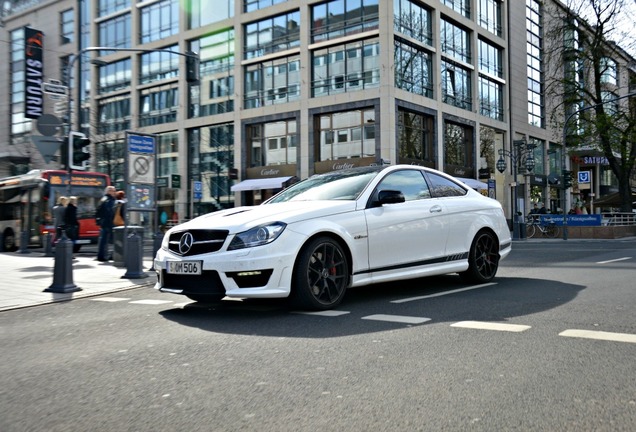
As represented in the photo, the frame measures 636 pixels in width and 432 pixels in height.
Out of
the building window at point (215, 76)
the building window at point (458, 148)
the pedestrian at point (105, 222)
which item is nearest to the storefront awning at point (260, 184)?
the building window at point (215, 76)

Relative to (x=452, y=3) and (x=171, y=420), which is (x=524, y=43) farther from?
(x=171, y=420)

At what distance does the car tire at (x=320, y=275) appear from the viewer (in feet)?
18.3

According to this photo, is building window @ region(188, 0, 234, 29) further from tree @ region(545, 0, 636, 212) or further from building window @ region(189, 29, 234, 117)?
tree @ region(545, 0, 636, 212)

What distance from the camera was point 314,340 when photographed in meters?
4.48

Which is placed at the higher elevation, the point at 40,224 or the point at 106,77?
the point at 106,77

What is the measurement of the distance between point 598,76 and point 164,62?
2604 cm

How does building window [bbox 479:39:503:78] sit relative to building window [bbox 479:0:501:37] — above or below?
below

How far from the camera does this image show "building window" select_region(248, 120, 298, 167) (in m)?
33.9

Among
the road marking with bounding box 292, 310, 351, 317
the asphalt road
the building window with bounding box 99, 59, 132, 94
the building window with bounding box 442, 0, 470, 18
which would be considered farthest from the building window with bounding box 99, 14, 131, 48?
the road marking with bounding box 292, 310, 351, 317

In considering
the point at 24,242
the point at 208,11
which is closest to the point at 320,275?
the point at 24,242

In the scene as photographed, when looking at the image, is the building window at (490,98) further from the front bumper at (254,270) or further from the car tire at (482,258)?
the front bumper at (254,270)

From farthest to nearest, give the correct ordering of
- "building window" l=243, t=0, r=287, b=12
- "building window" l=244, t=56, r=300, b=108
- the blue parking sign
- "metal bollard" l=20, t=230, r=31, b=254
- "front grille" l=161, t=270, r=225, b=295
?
"building window" l=243, t=0, r=287, b=12
"building window" l=244, t=56, r=300, b=108
the blue parking sign
"metal bollard" l=20, t=230, r=31, b=254
"front grille" l=161, t=270, r=225, b=295

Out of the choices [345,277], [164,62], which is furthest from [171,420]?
[164,62]

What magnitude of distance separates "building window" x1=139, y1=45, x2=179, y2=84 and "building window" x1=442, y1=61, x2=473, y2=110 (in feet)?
54.3
